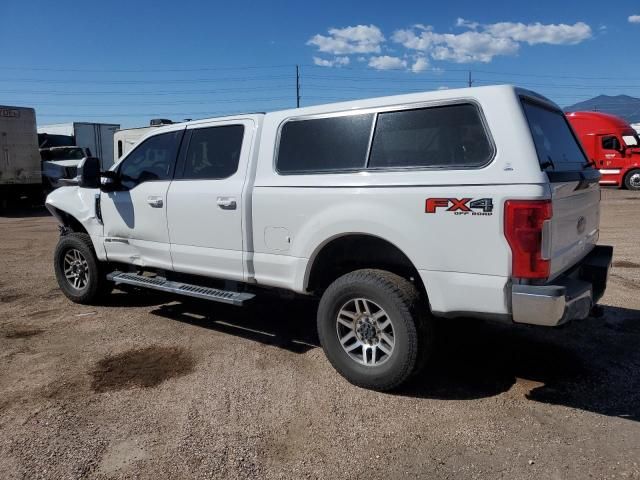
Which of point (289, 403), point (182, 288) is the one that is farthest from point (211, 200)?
point (289, 403)

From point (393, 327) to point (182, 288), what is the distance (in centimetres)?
232

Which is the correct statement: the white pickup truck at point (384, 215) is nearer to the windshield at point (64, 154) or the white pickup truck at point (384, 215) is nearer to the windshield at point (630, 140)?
the windshield at point (64, 154)

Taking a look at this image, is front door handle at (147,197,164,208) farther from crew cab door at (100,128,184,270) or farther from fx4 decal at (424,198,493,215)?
fx4 decal at (424,198,493,215)

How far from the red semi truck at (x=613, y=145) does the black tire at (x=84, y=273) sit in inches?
801

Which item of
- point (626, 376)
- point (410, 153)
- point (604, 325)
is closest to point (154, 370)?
point (410, 153)

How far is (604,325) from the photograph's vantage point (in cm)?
536

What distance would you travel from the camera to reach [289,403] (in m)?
3.85

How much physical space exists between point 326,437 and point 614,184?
912 inches

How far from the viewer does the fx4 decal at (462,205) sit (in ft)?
11.0

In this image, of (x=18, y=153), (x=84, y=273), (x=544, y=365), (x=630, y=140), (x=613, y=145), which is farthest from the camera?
(x=613, y=145)

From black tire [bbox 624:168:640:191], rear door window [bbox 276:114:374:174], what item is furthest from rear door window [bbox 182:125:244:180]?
black tire [bbox 624:168:640:191]

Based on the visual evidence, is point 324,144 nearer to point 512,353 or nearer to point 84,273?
point 512,353

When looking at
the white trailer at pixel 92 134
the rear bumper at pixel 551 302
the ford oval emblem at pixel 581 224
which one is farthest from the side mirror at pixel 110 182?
the white trailer at pixel 92 134

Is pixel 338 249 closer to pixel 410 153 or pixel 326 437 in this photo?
pixel 410 153
